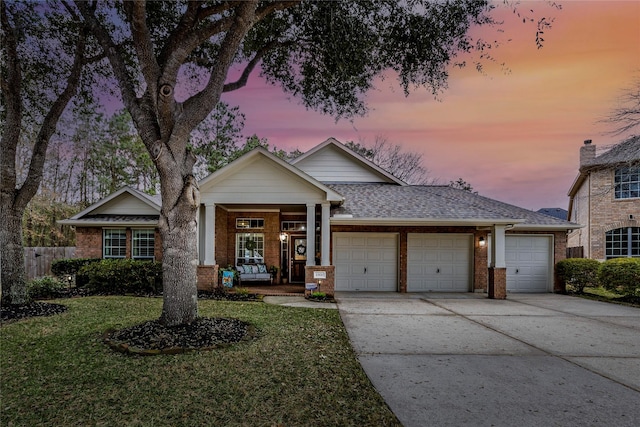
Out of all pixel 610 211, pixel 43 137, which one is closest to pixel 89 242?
pixel 43 137

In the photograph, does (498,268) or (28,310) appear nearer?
(28,310)

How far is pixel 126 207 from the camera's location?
14531 mm

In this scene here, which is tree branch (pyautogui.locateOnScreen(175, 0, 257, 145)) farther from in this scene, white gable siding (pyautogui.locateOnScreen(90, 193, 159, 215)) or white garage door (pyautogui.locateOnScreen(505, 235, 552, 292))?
white garage door (pyautogui.locateOnScreen(505, 235, 552, 292))

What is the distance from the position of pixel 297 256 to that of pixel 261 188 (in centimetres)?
430

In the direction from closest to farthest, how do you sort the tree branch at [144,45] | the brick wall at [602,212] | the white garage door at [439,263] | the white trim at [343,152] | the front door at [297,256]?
the tree branch at [144,45]
the white garage door at [439,263]
the front door at [297,256]
the white trim at [343,152]
the brick wall at [602,212]

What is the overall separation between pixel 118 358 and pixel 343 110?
7.76m

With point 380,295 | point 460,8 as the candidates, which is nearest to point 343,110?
point 460,8

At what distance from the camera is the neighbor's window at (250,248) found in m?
14.5

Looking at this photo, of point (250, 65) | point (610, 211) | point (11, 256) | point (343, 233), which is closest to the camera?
point (11, 256)

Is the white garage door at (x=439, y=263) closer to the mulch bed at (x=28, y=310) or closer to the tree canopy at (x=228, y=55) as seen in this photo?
the tree canopy at (x=228, y=55)

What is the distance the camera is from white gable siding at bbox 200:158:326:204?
37.9 feet

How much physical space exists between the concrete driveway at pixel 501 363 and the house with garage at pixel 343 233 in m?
3.28

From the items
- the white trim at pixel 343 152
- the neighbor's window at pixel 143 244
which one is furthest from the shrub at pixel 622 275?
the neighbor's window at pixel 143 244

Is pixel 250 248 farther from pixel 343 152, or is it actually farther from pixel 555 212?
pixel 555 212
